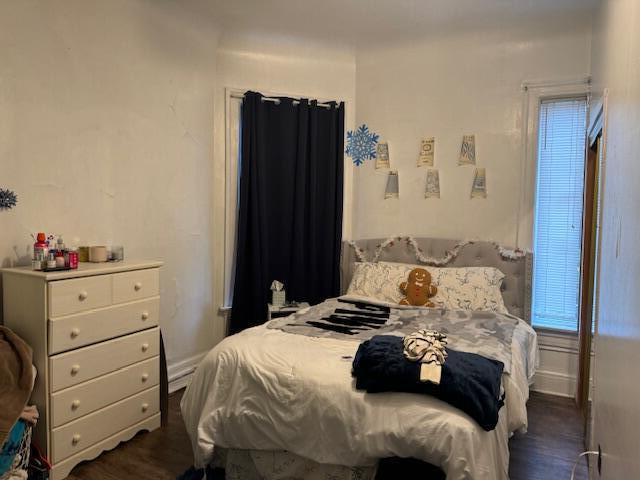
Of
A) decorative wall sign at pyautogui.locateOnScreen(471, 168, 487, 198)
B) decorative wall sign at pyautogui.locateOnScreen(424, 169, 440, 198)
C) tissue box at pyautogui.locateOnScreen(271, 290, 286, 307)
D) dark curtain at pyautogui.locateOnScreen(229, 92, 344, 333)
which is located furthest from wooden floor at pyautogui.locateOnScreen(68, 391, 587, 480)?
decorative wall sign at pyautogui.locateOnScreen(424, 169, 440, 198)

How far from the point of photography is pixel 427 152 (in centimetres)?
395

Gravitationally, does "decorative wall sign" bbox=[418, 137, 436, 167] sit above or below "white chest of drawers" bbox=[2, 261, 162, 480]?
above

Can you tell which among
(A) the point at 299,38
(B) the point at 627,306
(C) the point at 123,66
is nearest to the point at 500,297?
(B) the point at 627,306

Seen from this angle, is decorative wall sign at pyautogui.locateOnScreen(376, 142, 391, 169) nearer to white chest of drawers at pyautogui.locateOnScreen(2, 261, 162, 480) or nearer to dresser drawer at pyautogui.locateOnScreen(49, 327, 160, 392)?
white chest of drawers at pyautogui.locateOnScreen(2, 261, 162, 480)

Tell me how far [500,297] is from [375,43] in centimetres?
225

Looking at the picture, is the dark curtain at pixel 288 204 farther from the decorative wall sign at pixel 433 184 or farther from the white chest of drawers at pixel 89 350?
the white chest of drawers at pixel 89 350

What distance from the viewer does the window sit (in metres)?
3.49

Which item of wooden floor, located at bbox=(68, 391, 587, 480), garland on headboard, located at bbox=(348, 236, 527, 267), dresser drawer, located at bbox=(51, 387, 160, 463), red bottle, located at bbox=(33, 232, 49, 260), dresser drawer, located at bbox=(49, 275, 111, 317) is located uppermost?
red bottle, located at bbox=(33, 232, 49, 260)

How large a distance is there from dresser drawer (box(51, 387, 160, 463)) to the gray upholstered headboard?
74.6 inches

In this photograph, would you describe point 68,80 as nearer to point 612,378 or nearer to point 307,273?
point 307,273

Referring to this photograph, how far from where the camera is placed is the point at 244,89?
13.0 ft

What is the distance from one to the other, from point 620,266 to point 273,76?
315 cm

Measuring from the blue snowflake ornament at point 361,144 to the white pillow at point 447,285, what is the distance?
983 mm

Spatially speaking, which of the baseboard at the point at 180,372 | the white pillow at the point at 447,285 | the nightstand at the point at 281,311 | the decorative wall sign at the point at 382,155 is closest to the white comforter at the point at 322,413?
the white pillow at the point at 447,285
